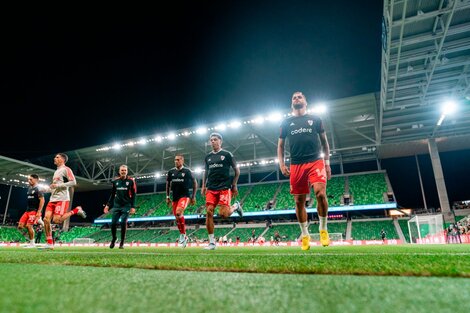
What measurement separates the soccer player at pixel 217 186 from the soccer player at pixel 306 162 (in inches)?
71.9

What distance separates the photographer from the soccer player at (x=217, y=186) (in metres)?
6.38

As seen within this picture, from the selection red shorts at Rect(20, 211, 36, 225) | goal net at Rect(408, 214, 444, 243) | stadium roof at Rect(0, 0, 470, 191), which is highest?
stadium roof at Rect(0, 0, 470, 191)

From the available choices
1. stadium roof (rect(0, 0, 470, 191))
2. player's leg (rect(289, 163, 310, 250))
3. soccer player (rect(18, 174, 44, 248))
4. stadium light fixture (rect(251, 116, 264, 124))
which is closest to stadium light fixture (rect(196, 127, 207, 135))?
stadium roof (rect(0, 0, 470, 191))

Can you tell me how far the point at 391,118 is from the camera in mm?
21891

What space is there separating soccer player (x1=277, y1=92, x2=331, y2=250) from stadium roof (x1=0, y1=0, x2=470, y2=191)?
9.82 meters

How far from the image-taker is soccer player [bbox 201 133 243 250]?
6.38 m

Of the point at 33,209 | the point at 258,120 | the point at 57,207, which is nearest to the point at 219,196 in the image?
the point at 57,207

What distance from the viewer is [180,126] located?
87.3 feet

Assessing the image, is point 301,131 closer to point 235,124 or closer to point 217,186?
point 217,186

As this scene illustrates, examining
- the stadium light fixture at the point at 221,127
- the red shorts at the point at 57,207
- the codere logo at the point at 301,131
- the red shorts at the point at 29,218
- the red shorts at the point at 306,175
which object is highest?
the stadium light fixture at the point at 221,127

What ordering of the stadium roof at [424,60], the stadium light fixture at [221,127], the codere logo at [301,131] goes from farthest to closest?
the stadium light fixture at [221,127] < the stadium roof at [424,60] < the codere logo at [301,131]

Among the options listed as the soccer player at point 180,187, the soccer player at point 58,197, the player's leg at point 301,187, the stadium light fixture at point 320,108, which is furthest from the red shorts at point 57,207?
the stadium light fixture at point 320,108

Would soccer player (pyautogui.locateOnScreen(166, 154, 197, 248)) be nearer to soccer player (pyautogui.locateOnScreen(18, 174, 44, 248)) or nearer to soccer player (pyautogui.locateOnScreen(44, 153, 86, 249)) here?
soccer player (pyautogui.locateOnScreen(44, 153, 86, 249))

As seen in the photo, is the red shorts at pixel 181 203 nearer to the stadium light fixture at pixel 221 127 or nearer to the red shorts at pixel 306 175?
the red shorts at pixel 306 175
